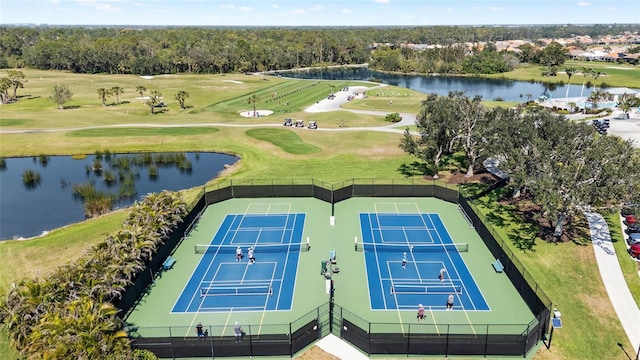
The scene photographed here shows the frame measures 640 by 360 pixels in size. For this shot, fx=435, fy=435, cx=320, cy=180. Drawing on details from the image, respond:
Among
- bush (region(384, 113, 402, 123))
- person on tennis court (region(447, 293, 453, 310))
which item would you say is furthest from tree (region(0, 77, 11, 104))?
person on tennis court (region(447, 293, 453, 310))

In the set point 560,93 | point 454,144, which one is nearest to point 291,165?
point 454,144

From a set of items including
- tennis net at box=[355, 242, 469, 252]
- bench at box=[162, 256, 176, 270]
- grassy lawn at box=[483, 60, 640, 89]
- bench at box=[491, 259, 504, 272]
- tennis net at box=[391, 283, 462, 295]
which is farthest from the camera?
grassy lawn at box=[483, 60, 640, 89]

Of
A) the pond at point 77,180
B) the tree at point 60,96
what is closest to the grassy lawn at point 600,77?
the pond at point 77,180

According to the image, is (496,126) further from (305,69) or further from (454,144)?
(305,69)

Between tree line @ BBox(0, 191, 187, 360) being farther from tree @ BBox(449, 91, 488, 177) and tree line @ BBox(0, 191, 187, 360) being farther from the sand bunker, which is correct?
the sand bunker

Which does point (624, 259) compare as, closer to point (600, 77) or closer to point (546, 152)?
point (546, 152)

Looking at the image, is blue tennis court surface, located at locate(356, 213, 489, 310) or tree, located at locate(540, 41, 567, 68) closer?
blue tennis court surface, located at locate(356, 213, 489, 310)

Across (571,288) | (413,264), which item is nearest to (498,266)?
(571,288)
